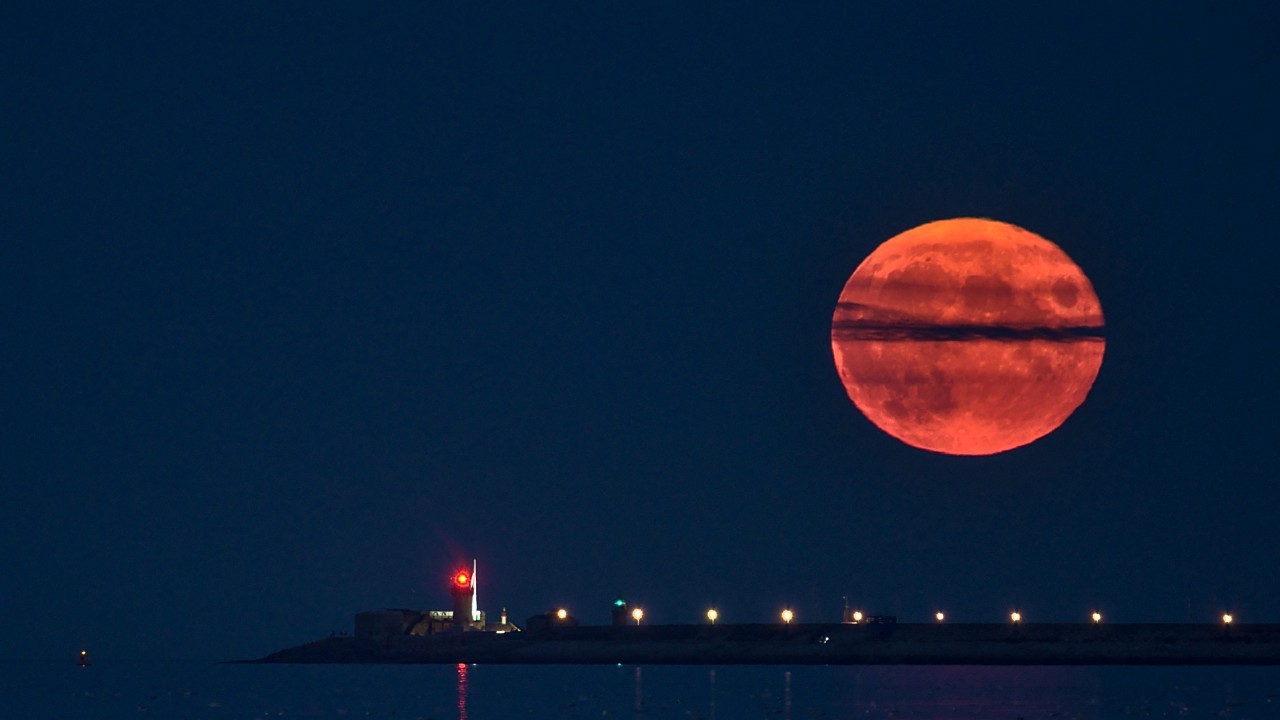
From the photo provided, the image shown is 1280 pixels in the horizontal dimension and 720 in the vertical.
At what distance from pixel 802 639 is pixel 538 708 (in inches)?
3405

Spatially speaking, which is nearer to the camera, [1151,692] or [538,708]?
[538,708]

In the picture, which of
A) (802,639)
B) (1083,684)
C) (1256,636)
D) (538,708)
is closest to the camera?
(538,708)

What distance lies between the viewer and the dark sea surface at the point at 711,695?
4112 inches

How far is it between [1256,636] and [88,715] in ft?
353

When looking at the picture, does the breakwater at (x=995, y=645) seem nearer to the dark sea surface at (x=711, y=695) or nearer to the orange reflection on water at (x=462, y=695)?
the dark sea surface at (x=711, y=695)

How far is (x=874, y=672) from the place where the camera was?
16812cm

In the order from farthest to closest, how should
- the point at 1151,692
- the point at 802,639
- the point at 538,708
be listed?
the point at 802,639 → the point at 1151,692 → the point at 538,708

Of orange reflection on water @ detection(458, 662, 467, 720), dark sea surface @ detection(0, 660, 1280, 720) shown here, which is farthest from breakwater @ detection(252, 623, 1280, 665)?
orange reflection on water @ detection(458, 662, 467, 720)

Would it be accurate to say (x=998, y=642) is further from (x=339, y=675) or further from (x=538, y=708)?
(x=538, y=708)

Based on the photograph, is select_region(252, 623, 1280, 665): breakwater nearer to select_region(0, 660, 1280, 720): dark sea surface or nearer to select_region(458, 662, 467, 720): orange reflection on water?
select_region(0, 660, 1280, 720): dark sea surface

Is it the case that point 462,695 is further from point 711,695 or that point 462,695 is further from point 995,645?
point 995,645

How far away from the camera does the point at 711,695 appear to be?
125 meters

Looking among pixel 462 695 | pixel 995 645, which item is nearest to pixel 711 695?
pixel 462 695

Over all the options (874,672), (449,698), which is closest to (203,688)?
(449,698)
